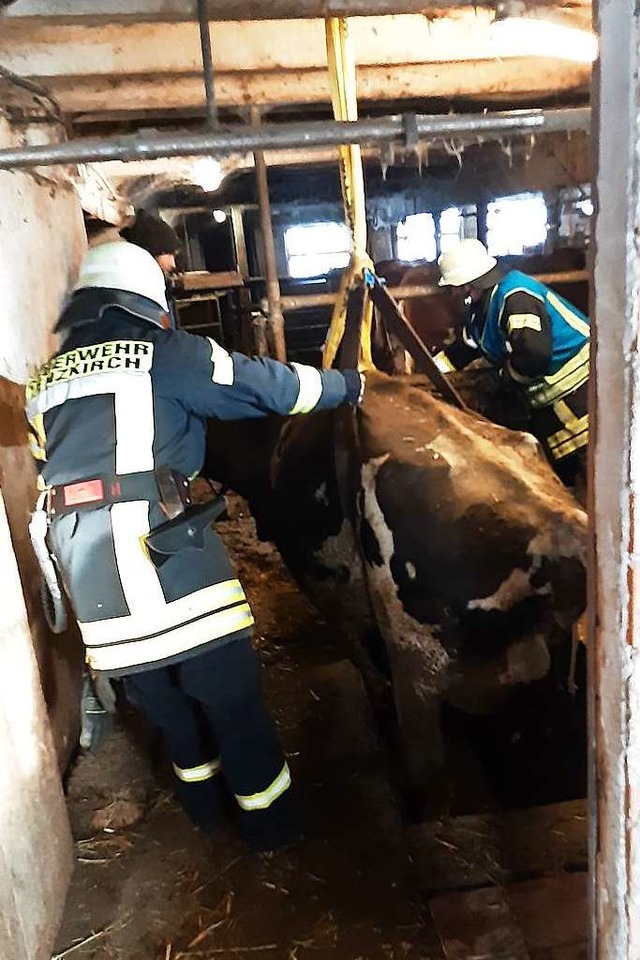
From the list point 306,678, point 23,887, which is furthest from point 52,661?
point 306,678

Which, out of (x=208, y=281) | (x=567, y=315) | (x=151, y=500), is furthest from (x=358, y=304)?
(x=208, y=281)

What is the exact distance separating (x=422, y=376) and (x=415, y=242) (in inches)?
353

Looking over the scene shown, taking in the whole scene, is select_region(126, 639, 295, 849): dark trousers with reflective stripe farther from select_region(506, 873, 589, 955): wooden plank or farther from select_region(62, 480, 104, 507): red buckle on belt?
select_region(506, 873, 589, 955): wooden plank

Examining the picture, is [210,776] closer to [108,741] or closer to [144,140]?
[108,741]

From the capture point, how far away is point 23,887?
2.16 metres

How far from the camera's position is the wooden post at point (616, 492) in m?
1.18

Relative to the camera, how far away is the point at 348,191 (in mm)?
3117

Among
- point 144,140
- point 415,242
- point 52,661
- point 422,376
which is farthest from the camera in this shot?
point 415,242

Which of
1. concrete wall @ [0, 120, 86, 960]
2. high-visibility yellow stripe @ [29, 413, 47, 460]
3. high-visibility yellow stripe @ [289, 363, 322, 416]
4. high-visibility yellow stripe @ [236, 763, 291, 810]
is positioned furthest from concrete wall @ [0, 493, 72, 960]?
high-visibility yellow stripe @ [289, 363, 322, 416]

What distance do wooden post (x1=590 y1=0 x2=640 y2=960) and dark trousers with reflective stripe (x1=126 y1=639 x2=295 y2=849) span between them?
1.32 meters

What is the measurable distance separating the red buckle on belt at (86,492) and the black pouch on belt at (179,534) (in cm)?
20

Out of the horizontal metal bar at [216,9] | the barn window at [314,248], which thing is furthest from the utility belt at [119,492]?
the barn window at [314,248]

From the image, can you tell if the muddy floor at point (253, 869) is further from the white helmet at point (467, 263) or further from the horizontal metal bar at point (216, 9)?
the horizontal metal bar at point (216, 9)

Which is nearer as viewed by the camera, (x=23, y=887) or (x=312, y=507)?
(x=23, y=887)
